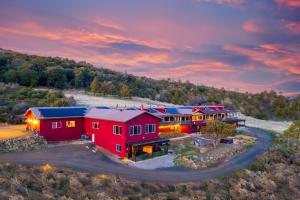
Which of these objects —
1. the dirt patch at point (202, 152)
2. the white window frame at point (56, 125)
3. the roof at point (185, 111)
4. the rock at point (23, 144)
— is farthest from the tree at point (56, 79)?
the rock at point (23, 144)

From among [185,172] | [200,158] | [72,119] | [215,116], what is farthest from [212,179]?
[215,116]

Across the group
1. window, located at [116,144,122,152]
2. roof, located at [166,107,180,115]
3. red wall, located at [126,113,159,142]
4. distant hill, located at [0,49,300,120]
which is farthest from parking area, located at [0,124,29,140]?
distant hill, located at [0,49,300,120]

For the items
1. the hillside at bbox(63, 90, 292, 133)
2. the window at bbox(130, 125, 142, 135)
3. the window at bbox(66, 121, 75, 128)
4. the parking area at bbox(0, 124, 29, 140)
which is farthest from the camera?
the hillside at bbox(63, 90, 292, 133)

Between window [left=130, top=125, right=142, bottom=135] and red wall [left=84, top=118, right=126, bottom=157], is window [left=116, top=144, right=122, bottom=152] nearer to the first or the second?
red wall [left=84, top=118, right=126, bottom=157]

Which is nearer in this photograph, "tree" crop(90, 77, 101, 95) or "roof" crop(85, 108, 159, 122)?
"roof" crop(85, 108, 159, 122)

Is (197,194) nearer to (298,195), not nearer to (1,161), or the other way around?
(298,195)

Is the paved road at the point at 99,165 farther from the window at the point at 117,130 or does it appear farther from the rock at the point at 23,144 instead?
the window at the point at 117,130

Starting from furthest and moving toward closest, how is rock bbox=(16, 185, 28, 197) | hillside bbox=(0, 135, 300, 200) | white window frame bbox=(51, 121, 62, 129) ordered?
white window frame bbox=(51, 121, 62, 129) → hillside bbox=(0, 135, 300, 200) → rock bbox=(16, 185, 28, 197)
